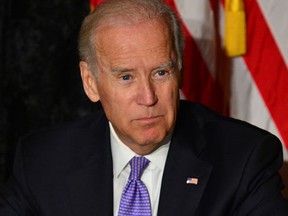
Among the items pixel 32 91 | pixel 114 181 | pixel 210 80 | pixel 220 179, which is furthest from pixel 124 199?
pixel 32 91

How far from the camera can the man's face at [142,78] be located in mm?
2322

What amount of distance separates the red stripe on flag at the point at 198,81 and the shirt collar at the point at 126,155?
609 mm

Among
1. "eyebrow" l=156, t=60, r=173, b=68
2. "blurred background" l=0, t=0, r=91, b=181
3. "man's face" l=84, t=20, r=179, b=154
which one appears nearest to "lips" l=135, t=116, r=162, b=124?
"man's face" l=84, t=20, r=179, b=154

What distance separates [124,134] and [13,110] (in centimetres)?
121

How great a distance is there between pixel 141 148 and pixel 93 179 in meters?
0.22

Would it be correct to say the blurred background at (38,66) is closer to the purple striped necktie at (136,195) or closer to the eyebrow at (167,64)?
the purple striped necktie at (136,195)

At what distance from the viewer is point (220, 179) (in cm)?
246

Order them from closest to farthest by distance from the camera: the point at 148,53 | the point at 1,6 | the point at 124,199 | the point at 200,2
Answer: the point at 148,53 < the point at 124,199 < the point at 200,2 < the point at 1,6

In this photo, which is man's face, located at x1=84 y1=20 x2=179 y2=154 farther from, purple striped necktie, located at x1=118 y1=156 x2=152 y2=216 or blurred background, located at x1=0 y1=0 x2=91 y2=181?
blurred background, located at x1=0 y1=0 x2=91 y2=181

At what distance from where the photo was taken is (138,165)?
8.34ft

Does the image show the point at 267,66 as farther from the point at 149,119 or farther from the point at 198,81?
the point at 149,119

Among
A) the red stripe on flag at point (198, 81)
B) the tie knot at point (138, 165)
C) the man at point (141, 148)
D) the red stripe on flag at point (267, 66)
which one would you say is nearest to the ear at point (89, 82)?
the man at point (141, 148)

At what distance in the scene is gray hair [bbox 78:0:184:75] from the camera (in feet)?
7.74

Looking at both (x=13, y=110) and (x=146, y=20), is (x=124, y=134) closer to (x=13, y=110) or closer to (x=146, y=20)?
(x=146, y=20)
